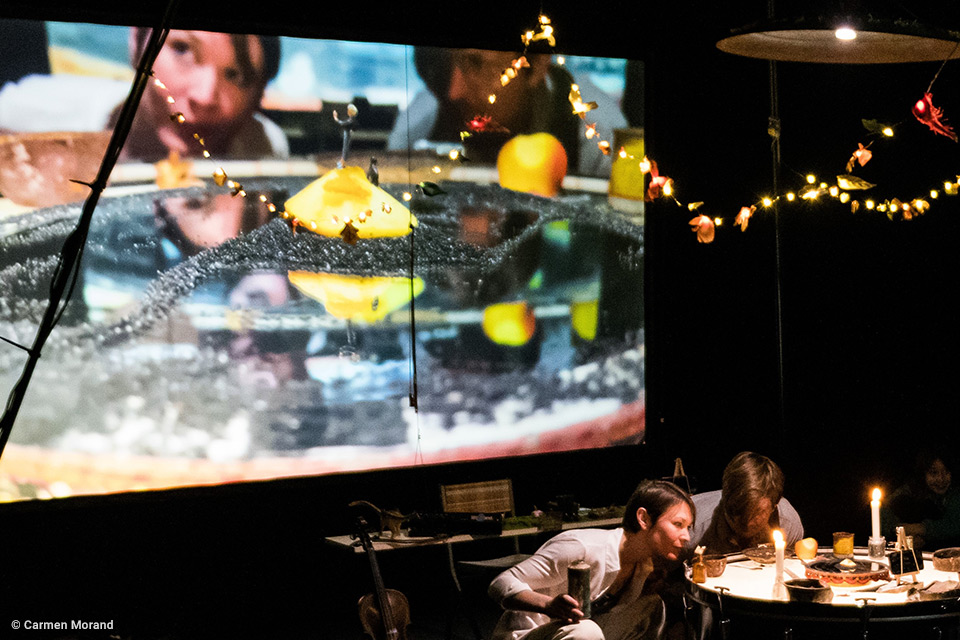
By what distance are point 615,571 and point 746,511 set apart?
87 cm

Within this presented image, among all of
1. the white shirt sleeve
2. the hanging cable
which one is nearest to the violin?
the white shirt sleeve

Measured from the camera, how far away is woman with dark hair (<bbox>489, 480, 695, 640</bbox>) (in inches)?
126

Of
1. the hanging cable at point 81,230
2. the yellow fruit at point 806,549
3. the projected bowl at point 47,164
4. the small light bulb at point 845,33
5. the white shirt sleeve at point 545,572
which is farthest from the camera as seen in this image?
the projected bowl at point 47,164

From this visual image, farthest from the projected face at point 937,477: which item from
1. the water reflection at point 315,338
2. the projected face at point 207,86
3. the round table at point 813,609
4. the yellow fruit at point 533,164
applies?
the projected face at point 207,86

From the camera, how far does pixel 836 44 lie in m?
3.02

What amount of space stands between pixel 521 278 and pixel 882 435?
2726mm

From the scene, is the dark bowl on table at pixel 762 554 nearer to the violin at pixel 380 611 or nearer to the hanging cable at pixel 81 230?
the violin at pixel 380 611

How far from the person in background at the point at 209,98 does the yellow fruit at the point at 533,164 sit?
1.32 m

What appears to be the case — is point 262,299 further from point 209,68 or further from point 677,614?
point 677,614

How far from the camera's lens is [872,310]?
698cm

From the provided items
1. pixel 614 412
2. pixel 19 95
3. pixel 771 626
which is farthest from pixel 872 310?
pixel 19 95

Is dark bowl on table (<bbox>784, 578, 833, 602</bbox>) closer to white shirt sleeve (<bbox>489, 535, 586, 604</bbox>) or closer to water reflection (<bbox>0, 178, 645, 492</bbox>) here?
white shirt sleeve (<bbox>489, 535, 586, 604</bbox>)

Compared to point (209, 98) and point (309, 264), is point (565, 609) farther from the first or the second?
point (209, 98)

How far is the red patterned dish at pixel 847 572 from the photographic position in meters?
3.36
